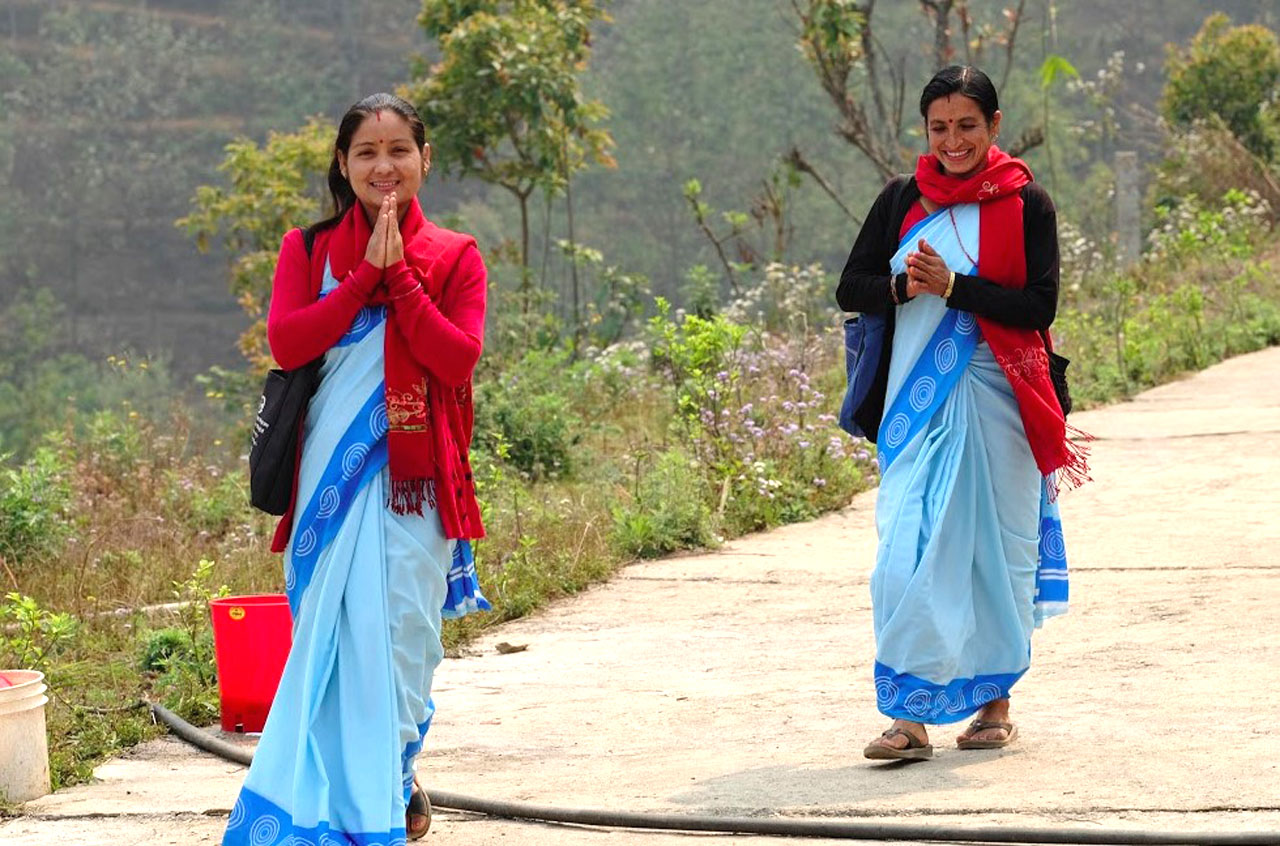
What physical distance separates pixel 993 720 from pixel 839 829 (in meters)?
0.92

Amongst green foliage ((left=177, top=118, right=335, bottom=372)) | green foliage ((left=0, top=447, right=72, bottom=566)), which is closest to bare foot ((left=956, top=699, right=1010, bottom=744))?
green foliage ((left=0, top=447, right=72, bottom=566))

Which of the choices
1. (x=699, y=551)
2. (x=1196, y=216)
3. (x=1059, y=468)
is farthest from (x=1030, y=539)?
(x=1196, y=216)

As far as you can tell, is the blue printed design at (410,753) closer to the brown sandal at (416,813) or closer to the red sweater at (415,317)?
the brown sandal at (416,813)

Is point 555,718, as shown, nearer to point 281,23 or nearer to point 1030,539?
point 1030,539

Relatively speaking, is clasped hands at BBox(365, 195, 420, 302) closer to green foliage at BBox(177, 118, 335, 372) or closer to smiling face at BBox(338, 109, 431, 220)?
smiling face at BBox(338, 109, 431, 220)

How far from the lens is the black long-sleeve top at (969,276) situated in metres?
4.81

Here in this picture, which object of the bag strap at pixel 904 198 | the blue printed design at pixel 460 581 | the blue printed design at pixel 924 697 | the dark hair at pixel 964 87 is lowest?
the blue printed design at pixel 924 697

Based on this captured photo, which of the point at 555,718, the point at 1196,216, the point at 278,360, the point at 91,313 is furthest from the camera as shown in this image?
the point at 91,313

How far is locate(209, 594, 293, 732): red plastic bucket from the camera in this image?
18.0 feet

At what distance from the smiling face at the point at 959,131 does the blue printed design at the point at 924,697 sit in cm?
128

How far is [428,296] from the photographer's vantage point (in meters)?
4.13

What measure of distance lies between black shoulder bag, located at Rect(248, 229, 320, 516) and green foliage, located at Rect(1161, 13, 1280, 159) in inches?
834

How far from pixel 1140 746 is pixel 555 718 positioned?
1766 millimetres

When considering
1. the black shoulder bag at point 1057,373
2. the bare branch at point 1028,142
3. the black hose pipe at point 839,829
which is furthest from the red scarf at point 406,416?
the bare branch at point 1028,142
